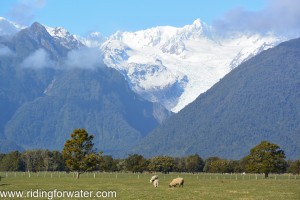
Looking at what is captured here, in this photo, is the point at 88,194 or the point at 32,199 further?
the point at 88,194

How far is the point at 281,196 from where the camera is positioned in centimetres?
6078

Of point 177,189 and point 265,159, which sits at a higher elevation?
point 265,159

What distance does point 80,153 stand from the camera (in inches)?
4235

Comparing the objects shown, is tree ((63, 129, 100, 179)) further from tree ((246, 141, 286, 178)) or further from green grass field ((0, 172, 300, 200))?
tree ((246, 141, 286, 178))

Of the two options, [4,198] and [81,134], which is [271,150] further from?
[4,198]

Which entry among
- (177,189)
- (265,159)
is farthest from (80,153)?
(265,159)

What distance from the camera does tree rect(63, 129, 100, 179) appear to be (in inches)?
4198

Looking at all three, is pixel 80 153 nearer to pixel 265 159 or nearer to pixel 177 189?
pixel 177 189

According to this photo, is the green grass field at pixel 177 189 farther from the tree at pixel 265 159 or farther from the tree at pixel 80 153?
the tree at pixel 265 159

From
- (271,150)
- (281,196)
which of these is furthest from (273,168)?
(281,196)

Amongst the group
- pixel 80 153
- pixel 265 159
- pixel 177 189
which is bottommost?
pixel 177 189

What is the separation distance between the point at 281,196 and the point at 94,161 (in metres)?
53.6

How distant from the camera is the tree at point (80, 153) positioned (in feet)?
350

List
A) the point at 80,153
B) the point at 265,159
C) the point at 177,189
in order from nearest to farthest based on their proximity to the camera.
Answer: the point at 177,189 < the point at 80,153 < the point at 265,159
